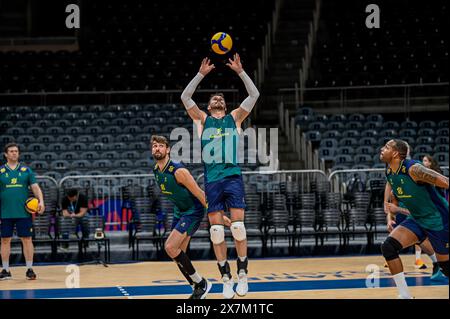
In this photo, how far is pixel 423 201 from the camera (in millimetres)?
9305

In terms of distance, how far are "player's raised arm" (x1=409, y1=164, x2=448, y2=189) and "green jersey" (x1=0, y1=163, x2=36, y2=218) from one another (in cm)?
678

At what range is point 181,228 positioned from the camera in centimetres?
983

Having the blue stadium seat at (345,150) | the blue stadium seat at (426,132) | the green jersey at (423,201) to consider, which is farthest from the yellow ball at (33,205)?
the blue stadium seat at (426,132)

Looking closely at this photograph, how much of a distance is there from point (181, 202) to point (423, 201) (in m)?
2.87

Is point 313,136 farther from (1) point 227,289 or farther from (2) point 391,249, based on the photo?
(1) point 227,289

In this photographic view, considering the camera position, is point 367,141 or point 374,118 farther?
point 374,118

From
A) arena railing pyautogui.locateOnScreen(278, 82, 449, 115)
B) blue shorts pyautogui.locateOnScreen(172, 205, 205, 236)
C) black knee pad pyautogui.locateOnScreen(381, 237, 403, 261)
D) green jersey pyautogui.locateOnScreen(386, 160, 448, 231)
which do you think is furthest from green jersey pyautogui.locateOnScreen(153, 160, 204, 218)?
arena railing pyautogui.locateOnScreen(278, 82, 449, 115)

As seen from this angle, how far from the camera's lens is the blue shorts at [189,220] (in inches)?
388

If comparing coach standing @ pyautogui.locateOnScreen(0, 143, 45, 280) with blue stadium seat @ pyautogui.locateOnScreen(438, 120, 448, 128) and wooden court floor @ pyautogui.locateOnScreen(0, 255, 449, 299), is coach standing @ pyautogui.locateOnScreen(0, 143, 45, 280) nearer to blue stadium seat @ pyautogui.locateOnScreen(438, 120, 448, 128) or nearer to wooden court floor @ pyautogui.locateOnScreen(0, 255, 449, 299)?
wooden court floor @ pyautogui.locateOnScreen(0, 255, 449, 299)

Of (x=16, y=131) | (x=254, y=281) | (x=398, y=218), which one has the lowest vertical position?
(x=254, y=281)

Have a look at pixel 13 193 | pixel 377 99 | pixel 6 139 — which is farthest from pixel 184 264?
pixel 377 99

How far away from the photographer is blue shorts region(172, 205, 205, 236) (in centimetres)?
984
